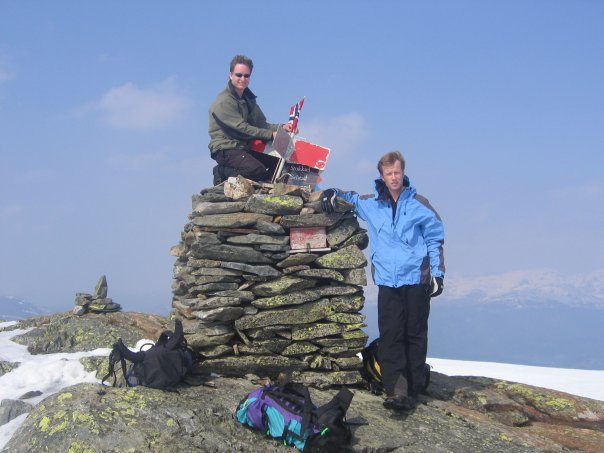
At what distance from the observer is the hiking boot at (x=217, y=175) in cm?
953

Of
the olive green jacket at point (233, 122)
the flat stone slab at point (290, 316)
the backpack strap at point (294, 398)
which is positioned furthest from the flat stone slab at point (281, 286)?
the olive green jacket at point (233, 122)

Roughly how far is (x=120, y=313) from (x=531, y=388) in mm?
9032

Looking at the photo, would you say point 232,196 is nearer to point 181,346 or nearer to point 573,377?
point 181,346

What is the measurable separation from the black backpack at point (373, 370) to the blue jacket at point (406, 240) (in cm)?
127

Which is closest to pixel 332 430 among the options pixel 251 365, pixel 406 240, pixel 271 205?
pixel 251 365

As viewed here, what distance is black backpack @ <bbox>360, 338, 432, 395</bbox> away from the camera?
8.45 m

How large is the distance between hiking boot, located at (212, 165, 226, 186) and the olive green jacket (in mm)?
340

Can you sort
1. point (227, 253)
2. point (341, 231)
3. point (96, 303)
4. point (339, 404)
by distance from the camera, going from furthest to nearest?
point (96, 303)
point (341, 231)
point (227, 253)
point (339, 404)

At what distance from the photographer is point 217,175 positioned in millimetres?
9680

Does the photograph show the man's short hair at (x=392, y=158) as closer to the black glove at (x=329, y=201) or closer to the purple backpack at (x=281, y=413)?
the black glove at (x=329, y=201)

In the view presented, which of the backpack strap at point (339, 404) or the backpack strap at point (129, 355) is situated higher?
the backpack strap at point (129, 355)

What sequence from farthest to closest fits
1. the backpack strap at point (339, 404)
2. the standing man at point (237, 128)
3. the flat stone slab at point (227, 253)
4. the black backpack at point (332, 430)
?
the standing man at point (237, 128) → the flat stone slab at point (227, 253) → the backpack strap at point (339, 404) → the black backpack at point (332, 430)

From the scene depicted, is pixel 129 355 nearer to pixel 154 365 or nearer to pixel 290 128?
pixel 154 365

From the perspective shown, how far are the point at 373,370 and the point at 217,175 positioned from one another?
446 centimetres
